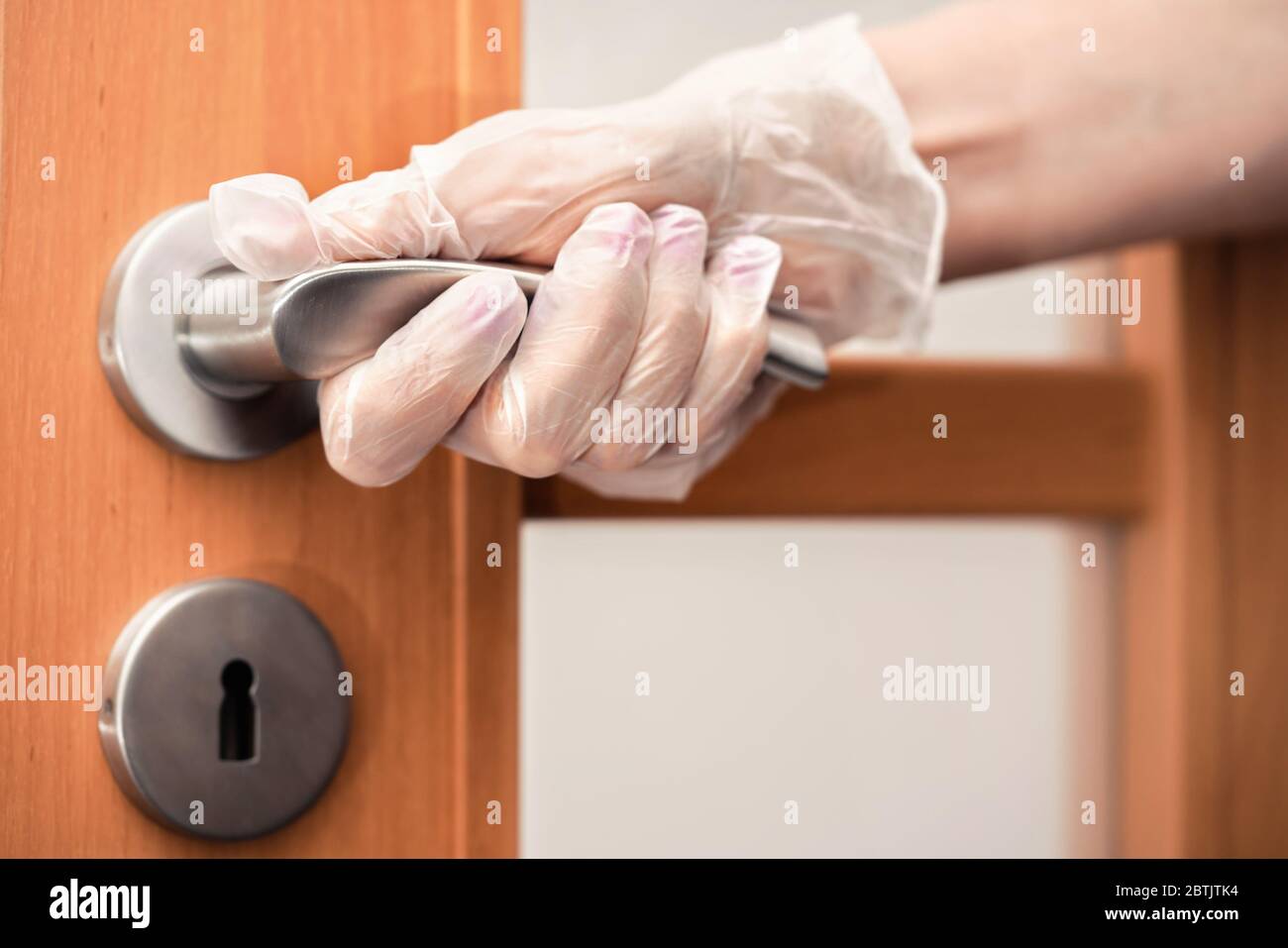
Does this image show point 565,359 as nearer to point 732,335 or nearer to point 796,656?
point 732,335

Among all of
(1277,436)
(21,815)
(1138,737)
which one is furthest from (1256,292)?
(21,815)

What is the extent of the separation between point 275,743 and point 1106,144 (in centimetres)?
34

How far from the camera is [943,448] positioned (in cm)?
41

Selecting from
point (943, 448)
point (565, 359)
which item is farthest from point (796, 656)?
point (565, 359)

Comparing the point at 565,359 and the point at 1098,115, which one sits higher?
the point at 1098,115

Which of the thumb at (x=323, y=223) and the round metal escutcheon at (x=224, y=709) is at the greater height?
the thumb at (x=323, y=223)

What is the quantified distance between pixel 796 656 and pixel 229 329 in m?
0.27

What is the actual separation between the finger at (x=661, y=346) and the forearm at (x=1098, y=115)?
15 centimetres

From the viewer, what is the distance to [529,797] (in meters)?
0.40

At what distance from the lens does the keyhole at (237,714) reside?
256 mm

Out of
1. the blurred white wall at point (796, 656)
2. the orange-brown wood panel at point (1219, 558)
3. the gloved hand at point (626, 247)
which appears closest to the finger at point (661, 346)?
the gloved hand at point (626, 247)

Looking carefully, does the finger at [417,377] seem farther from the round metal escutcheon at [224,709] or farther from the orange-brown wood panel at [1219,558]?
the orange-brown wood panel at [1219,558]

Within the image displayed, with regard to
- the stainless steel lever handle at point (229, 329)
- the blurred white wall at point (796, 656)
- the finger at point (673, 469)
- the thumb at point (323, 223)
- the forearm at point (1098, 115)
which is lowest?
the blurred white wall at point (796, 656)

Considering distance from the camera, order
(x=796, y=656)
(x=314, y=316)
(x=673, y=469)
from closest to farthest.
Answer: (x=314, y=316)
(x=673, y=469)
(x=796, y=656)
